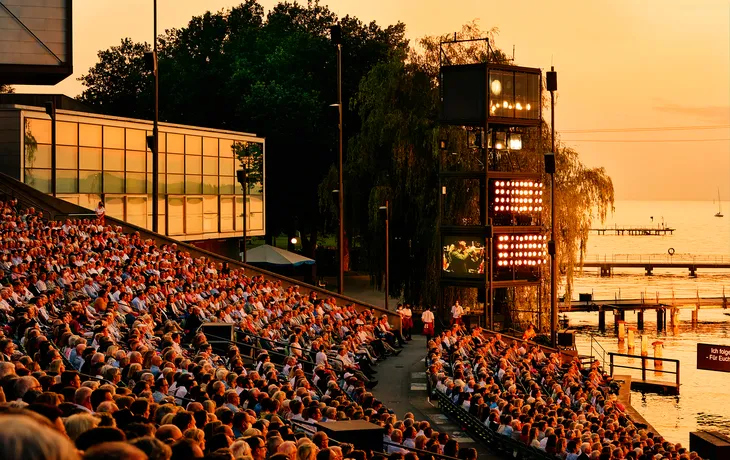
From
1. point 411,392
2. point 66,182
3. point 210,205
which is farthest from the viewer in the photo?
point 210,205

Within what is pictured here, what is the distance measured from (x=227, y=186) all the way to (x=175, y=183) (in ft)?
15.3

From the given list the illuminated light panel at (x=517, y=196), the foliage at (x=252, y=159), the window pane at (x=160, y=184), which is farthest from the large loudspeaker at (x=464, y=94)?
the foliage at (x=252, y=159)

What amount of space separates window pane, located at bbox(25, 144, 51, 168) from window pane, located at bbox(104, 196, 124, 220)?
4067 mm

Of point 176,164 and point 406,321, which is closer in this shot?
point 406,321

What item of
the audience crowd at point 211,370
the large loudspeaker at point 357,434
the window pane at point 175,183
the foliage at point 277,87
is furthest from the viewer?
the foliage at point 277,87

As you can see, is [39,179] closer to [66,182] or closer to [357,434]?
[66,182]

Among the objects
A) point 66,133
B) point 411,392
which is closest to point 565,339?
point 411,392

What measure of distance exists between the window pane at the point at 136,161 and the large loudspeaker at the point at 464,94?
17855 mm

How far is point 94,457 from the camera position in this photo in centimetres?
293

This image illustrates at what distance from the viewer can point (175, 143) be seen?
50.0 meters

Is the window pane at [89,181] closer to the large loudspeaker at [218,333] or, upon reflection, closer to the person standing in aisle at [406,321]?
the person standing in aisle at [406,321]

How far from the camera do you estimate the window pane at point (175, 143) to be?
4956 centimetres

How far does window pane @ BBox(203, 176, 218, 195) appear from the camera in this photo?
5224cm

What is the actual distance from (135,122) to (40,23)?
808 cm
